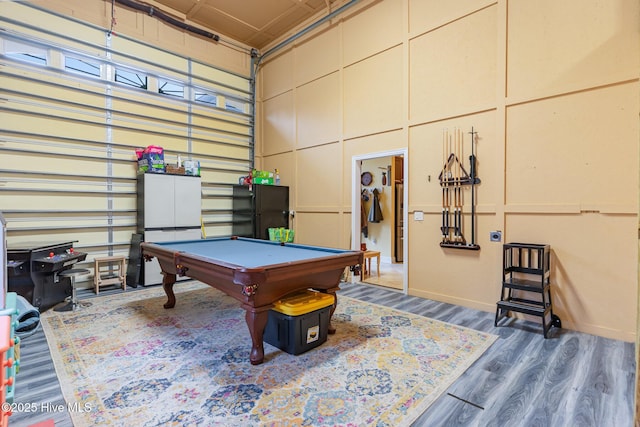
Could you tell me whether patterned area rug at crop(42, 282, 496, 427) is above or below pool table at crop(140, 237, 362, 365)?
below

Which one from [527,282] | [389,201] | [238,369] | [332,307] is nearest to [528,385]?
[527,282]

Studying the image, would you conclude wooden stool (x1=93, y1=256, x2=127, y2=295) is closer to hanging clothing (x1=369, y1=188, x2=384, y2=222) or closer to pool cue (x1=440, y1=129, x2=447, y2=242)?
pool cue (x1=440, y1=129, x2=447, y2=242)

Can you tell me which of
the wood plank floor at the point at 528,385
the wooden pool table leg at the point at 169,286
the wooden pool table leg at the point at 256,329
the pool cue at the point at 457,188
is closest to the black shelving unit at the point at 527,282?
the wood plank floor at the point at 528,385

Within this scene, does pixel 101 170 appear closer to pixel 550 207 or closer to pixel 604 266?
pixel 550 207

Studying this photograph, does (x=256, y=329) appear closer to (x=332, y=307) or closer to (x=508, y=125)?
(x=332, y=307)

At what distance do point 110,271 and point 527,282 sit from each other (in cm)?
602

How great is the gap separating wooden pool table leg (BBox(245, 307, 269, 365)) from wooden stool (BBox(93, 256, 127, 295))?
339 centimetres

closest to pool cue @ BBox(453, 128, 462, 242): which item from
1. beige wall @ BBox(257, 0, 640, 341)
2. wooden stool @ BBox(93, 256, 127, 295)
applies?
beige wall @ BBox(257, 0, 640, 341)

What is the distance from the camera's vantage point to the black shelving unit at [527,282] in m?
3.22

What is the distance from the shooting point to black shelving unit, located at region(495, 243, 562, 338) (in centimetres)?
322

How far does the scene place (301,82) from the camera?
634cm

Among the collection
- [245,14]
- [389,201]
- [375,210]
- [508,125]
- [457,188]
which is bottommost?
[375,210]

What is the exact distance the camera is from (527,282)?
3422mm

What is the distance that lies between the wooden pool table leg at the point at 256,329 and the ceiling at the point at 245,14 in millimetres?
5538
